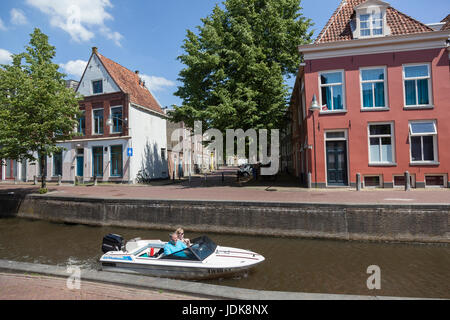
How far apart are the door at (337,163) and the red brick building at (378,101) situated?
58 millimetres

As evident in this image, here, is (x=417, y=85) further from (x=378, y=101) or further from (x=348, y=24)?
(x=348, y=24)

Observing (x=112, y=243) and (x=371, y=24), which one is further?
(x=371, y=24)

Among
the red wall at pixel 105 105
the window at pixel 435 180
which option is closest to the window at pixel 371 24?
the window at pixel 435 180

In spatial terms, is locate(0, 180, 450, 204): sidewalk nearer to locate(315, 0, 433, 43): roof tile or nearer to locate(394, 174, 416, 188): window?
locate(394, 174, 416, 188): window

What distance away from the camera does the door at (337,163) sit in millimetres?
16625

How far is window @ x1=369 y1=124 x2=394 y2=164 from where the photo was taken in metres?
16.0

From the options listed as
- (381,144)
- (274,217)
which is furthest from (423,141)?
(274,217)

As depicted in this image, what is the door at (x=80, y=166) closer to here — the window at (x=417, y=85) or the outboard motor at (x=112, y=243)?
the outboard motor at (x=112, y=243)

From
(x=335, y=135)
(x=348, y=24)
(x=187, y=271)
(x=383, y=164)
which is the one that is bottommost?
(x=187, y=271)

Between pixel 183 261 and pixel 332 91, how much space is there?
14346mm

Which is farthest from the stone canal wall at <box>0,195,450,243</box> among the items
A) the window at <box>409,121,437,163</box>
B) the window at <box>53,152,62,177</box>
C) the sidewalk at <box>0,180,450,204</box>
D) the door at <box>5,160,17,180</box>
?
the door at <box>5,160,17,180</box>

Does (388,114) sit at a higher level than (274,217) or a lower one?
higher

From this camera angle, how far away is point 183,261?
7.52 meters

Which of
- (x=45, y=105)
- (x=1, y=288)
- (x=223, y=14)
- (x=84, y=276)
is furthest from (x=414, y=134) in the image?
(x=45, y=105)
